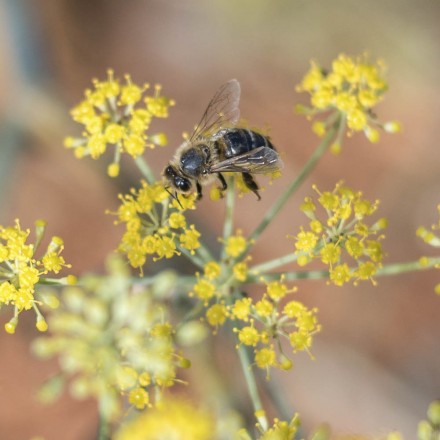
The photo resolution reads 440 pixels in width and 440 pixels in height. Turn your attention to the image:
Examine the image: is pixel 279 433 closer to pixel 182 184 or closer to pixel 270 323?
pixel 270 323

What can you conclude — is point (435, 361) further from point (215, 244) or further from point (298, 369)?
point (215, 244)

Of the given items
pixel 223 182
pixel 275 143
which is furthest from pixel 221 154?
pixel 275 143

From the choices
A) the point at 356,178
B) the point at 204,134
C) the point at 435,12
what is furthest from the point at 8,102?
the point at 435,12

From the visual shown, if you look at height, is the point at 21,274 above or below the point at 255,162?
below

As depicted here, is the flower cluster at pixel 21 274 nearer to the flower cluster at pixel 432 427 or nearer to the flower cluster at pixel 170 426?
the flower cluster at pixel 170 426

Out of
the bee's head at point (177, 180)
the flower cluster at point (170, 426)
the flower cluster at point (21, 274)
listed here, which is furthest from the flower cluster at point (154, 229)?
the flower cluster at point (170, 426)

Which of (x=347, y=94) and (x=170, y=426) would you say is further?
(x=347, y=94)

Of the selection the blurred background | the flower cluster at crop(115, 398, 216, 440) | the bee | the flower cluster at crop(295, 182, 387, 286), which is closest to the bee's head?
the bee

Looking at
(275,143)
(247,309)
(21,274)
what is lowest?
(21,274)
